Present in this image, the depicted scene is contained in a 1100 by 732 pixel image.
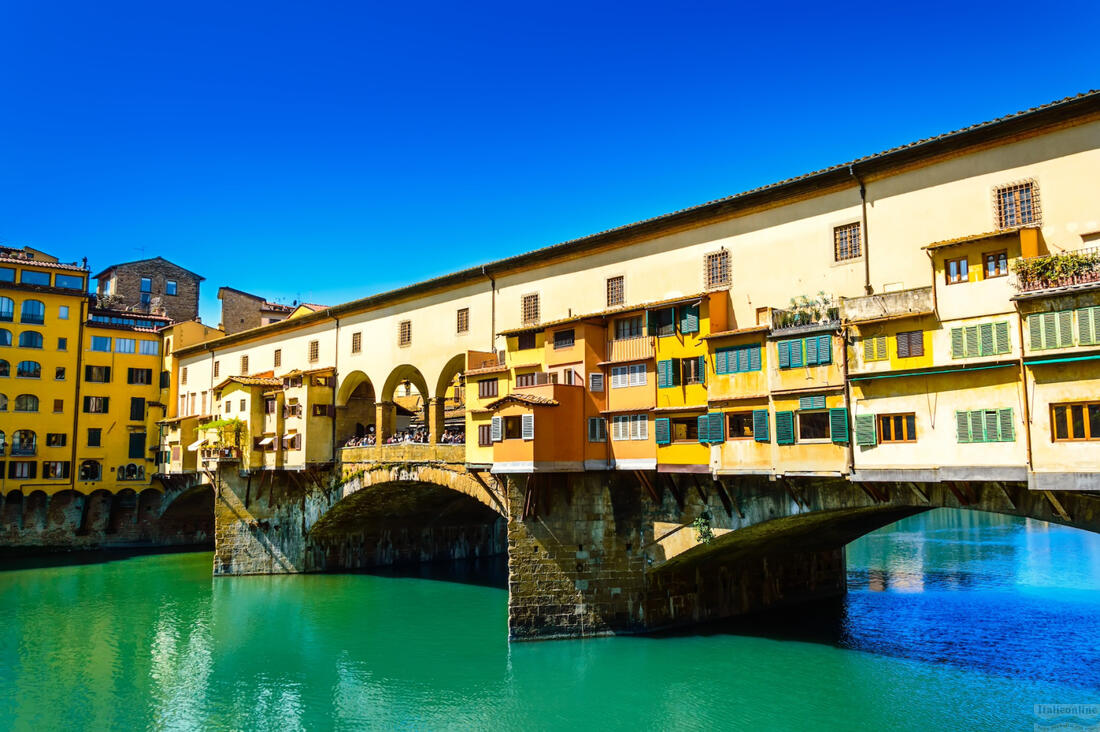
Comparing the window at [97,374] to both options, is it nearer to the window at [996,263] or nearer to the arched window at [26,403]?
the arched window at [26,403]

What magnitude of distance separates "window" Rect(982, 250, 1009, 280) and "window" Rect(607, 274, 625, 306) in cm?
1282

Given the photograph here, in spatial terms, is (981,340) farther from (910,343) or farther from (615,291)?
(615,291)

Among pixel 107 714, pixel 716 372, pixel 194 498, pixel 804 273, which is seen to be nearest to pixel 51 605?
pixel 107 714

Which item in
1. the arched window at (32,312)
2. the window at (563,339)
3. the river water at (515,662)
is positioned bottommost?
the river water at (515,662)

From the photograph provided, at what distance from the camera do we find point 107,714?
2316cm

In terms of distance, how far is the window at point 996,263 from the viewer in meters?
19.6

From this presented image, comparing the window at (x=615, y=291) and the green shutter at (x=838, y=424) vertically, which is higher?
the window at (x=615, y=291)

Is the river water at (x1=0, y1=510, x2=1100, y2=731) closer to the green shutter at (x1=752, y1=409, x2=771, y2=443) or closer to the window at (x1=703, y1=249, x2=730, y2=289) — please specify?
the green shutter at (x1=752, y1=409, x2=771, y2=443)

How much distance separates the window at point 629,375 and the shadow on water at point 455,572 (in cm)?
1761

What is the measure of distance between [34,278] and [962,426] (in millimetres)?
60939

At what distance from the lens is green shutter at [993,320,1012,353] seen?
19.1 metres

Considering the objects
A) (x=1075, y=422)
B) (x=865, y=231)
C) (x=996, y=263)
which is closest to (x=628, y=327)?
(x=865, y=231)

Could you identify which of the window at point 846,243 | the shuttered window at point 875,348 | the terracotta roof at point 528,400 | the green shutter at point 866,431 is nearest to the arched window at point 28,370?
the terracotta roof at point 528,400

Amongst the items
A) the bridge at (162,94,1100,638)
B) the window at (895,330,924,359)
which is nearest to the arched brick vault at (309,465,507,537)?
the bridge at (162,94,1100,638)
